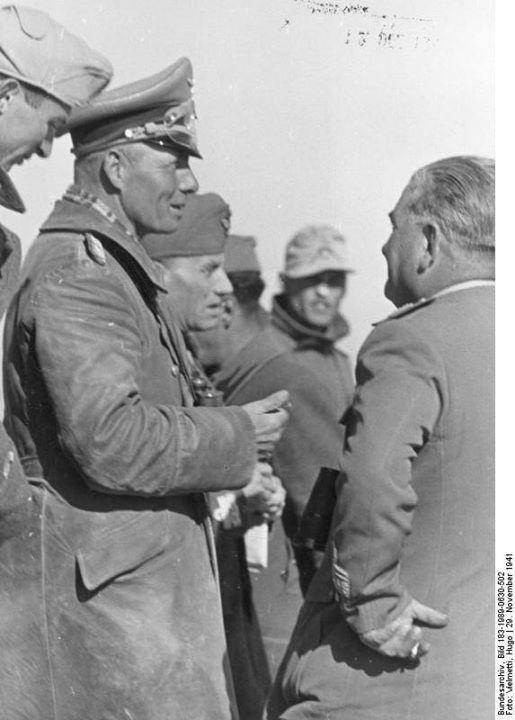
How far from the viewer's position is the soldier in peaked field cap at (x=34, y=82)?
3277mm

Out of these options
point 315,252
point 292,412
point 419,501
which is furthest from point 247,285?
point 419,501

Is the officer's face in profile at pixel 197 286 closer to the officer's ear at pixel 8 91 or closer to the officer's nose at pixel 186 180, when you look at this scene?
the officer's nose at pixel 186 180

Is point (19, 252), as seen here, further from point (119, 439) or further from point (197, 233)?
point (197, 233)

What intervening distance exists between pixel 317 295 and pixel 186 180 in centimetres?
170

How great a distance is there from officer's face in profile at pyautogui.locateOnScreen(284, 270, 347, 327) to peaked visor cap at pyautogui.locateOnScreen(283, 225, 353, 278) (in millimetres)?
36

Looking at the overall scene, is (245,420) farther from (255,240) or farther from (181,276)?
(255,240)

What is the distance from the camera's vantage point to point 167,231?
349 centimetres

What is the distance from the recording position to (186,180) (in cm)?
346

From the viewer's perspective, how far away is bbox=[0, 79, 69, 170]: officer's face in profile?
3.27 meters

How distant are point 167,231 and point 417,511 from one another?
94cm

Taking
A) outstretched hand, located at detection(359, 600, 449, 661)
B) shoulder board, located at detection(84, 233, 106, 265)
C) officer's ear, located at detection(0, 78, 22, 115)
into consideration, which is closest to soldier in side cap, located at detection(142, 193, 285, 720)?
shoulder board, located at detection(84, 233, 106, 265)

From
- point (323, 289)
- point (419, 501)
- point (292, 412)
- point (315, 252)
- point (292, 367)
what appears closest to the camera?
point (419, 501)

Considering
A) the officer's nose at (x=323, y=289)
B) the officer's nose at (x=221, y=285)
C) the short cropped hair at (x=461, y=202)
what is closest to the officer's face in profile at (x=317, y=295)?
the officer's nose at (x=323, y=289)

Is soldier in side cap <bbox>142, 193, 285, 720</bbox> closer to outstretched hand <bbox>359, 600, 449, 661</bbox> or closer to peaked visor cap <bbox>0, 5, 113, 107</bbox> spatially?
outstretched hand <bbox>359, 600, 449, 661</bbox>
